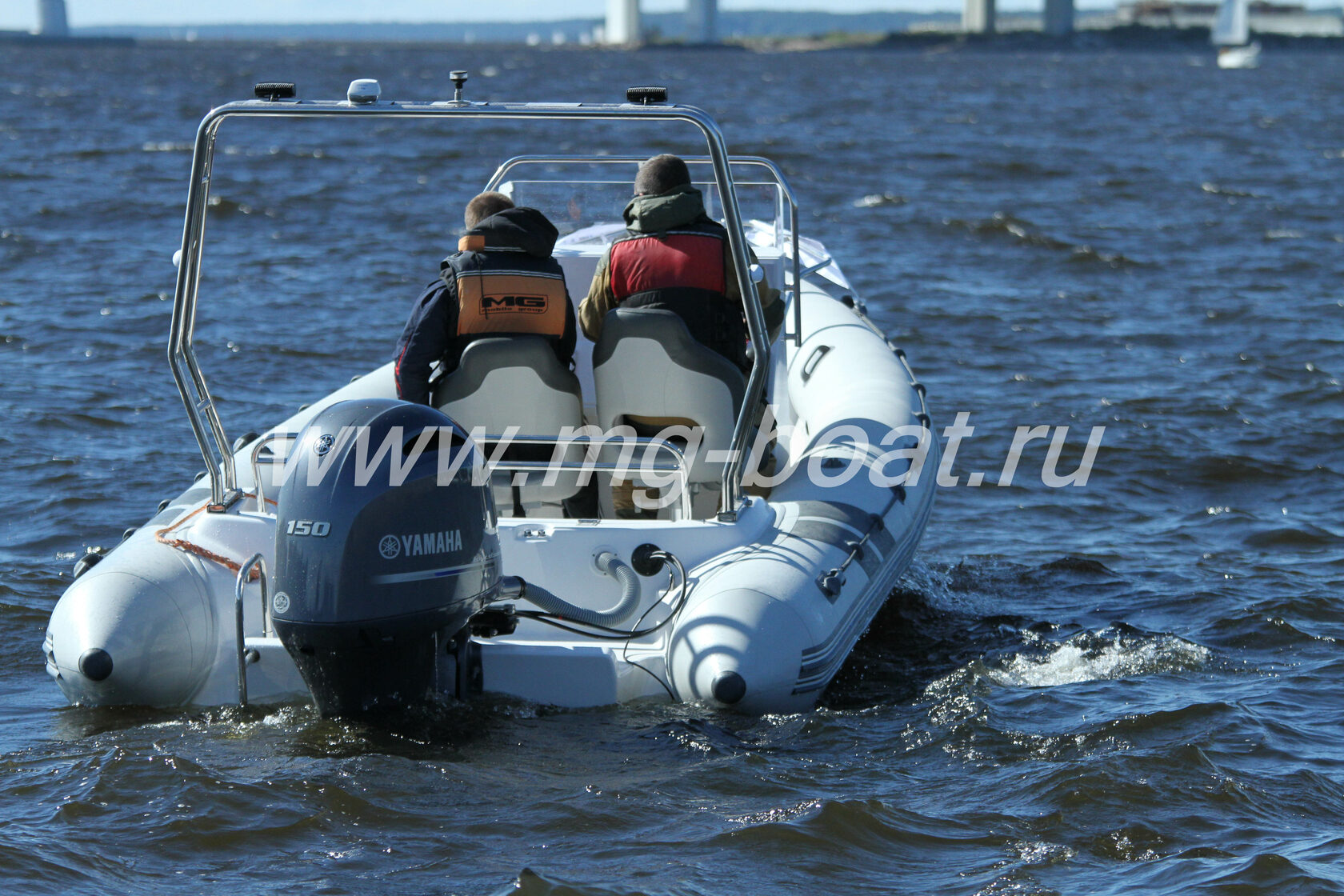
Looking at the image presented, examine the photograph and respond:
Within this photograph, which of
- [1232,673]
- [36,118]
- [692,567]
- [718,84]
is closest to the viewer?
[692,567]

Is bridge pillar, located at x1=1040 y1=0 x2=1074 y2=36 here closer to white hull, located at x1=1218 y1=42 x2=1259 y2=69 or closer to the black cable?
white hull, located at x1=1218 y1=42 x2=1259 y2=69

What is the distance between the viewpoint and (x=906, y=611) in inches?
202

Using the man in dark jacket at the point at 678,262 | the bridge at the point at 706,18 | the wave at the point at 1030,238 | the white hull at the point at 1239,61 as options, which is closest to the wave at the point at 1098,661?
the man in dark jacket at the point at 678,262

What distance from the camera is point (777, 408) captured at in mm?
5973

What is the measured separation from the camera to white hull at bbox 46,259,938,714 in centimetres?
366

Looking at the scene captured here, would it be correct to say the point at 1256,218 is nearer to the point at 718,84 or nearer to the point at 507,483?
the point at 507,483

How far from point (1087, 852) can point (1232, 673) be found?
1.51 meters

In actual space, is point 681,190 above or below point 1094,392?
above

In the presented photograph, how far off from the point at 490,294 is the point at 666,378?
21.0 inches

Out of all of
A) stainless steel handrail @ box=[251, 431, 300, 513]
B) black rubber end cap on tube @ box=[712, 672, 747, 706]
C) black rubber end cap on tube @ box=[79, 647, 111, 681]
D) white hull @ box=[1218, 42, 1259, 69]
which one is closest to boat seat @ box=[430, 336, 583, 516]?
stainless steel handrail @ box=[251, 431, 300, 513]

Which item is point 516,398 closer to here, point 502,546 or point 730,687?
point 502,546

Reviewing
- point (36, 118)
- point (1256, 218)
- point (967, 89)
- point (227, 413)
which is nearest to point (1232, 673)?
point (227, 413)

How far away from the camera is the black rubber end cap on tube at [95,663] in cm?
360

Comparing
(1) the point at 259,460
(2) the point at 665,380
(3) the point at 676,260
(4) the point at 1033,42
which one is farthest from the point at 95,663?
(4) the point at 1033,42
